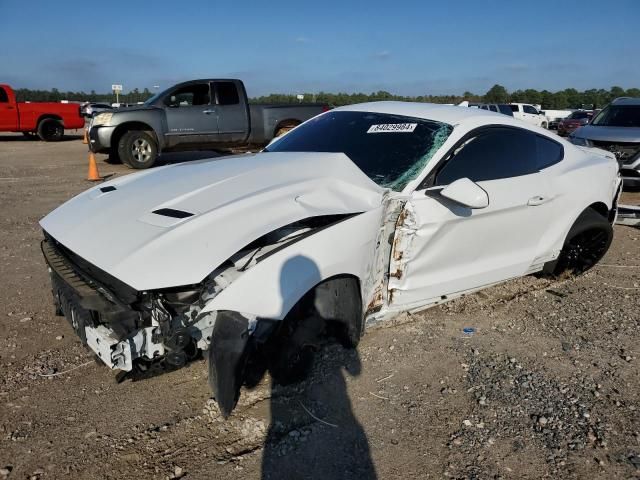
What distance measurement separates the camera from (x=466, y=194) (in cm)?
302

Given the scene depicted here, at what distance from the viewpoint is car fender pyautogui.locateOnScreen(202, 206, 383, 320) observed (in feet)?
7.82

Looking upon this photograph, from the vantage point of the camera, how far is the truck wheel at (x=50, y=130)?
63.5 ft

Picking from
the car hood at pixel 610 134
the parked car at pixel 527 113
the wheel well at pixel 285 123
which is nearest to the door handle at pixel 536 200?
the car hood at pixel 610 134

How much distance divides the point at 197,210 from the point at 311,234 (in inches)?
23.8

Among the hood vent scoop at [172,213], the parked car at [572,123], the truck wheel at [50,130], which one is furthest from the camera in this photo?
the parked car at [572,123]

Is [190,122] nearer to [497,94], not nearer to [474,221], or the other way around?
[474,221]

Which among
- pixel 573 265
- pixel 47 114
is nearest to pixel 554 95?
pixel 47 114

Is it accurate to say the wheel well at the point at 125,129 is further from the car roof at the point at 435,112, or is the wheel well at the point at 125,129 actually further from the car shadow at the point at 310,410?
the car shadow at the point at 310,410

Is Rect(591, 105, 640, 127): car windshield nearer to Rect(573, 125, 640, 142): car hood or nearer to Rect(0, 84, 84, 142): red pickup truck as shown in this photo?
Rect(573, 125, 640, 142): car hood

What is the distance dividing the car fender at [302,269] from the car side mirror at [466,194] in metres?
0.46

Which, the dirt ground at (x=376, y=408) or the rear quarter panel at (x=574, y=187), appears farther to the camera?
the rear quarter panel at (x=574, y=187)

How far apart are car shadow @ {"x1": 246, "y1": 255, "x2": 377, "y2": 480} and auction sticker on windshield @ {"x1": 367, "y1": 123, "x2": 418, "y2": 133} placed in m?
1.50

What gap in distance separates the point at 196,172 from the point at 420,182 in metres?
1.45

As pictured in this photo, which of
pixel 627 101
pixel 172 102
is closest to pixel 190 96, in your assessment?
pixel 172 102
